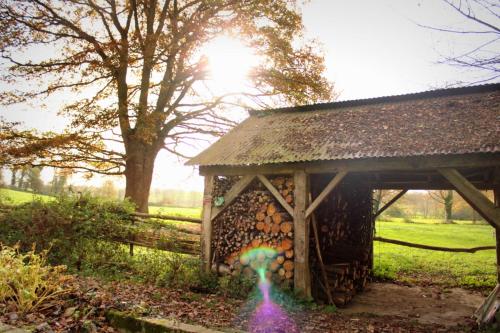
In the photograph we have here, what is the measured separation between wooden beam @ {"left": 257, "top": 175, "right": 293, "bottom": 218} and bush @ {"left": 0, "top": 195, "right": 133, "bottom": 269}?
4844 mm

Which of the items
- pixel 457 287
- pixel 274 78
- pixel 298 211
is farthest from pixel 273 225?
pixel 274 78

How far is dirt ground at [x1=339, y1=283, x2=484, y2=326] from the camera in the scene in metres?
7.06

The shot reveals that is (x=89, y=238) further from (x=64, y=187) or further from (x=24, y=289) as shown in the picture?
(x=24, y=289)

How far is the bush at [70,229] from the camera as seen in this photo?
9812mm

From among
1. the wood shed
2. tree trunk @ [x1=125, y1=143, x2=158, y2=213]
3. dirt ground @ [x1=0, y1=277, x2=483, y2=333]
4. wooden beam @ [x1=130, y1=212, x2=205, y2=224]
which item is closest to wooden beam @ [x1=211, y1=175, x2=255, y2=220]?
the wood shed

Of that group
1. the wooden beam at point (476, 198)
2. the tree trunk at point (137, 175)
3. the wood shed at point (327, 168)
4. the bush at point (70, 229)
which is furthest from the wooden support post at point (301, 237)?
the tree trunk at point (137, 175)

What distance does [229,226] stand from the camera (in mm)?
8141

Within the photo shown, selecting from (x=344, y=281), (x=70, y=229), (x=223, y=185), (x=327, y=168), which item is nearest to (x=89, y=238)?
(x=70, y=229)

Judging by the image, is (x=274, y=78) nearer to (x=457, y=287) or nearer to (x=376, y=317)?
(x=457, y=287)

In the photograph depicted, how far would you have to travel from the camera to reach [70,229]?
33.7 ft

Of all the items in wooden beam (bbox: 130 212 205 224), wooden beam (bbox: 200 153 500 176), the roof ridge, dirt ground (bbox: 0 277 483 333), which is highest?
the roof ridge

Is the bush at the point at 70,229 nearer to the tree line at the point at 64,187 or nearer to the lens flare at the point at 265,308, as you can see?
the tree line at the point at 64,187

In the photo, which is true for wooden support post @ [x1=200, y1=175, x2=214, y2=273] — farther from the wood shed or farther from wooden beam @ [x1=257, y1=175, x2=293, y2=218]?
wooden beam @ [x1=257, y1=175, x2=293, y2=218]

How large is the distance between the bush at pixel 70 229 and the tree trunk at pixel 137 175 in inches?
121
